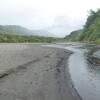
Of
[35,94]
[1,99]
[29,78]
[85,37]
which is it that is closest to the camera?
[1,99]

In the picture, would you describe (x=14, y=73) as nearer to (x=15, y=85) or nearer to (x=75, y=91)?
(x=15, y=85)

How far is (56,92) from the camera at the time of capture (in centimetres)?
1596

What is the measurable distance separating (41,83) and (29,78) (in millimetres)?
1958

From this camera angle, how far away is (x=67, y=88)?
17.3 metres

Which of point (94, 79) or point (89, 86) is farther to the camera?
point (94, 79)

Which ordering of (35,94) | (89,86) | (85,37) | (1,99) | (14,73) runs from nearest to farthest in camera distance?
(1,99) → (35,94) → (89,86) → (14,73) → (85,37)

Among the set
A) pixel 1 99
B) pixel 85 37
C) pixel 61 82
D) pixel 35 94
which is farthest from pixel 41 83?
pixel 85 37

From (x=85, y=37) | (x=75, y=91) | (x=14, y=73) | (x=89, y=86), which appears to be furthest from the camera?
(x=85, y=37)

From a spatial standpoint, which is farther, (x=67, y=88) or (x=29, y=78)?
(x=29, y=78)

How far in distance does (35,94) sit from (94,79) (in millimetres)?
7656

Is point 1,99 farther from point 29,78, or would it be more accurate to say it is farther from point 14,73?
point 14,73

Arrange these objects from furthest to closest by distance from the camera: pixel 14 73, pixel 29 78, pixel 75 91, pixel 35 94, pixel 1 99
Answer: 1. pixel 14 73
2. pixel 29 78
3. pixel 75 91
4. pixel 35 94
5. pixel 1 99

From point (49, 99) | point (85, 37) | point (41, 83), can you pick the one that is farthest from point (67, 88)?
point (85, 37)

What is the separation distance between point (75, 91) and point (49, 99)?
2.84 m
